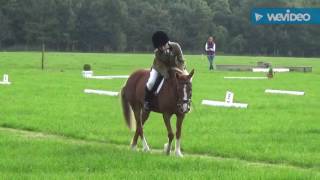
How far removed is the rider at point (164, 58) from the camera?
1170cm

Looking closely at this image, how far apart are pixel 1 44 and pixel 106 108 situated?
304 feet

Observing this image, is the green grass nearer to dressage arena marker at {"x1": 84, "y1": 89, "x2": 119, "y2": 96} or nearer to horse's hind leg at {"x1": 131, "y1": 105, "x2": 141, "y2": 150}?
horse's hind leg at {"x1": 131, "y1": 105, "x2": 141, "y2": 150}

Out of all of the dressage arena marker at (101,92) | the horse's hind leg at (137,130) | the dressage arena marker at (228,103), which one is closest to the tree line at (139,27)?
the dressage arena marker at (101,92)

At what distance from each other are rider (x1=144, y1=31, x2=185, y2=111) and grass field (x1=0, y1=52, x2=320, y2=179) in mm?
1424

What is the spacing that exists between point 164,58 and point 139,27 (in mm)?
105163

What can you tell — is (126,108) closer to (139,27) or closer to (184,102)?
(184,102)

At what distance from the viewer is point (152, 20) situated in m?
116

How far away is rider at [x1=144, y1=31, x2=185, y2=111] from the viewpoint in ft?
38.4

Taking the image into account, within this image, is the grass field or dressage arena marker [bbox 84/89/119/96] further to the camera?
dressage arena marker [bbox 84/89/119/96]

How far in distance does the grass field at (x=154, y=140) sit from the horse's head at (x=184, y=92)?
0.86m

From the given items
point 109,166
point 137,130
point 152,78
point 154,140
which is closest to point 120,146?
point 137,130

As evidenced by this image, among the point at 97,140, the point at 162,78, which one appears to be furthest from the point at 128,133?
the point at 162,78

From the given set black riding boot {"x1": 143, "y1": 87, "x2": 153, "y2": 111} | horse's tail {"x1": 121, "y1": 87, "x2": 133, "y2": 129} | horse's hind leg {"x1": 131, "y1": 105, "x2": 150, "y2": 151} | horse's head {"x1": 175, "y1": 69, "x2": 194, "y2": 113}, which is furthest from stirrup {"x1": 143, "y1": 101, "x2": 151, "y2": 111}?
horse's head {"x1": 175, "y1": 69, "x2": 194, "y2": 113}

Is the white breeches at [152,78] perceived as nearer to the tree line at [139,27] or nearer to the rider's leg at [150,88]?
the rider's leg at [150,88]
